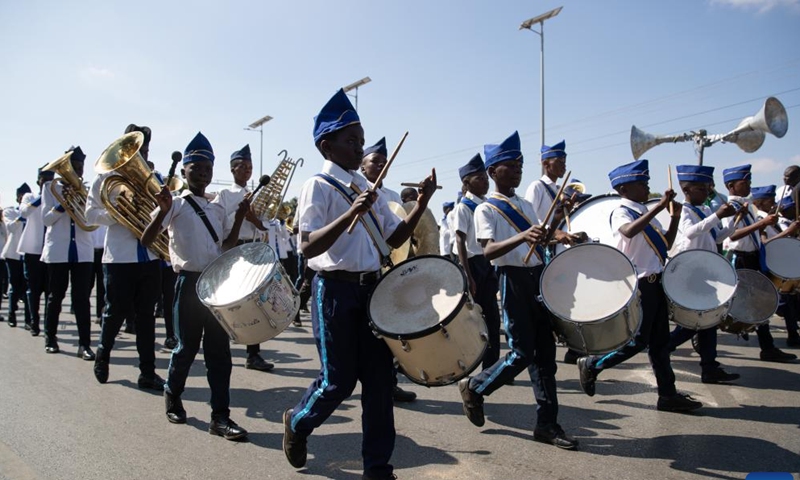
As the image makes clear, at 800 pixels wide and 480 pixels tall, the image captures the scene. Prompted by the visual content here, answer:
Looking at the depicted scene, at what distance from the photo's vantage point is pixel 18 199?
11539mm

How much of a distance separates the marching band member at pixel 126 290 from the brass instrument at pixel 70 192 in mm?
1352

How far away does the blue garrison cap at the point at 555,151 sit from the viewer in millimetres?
6754

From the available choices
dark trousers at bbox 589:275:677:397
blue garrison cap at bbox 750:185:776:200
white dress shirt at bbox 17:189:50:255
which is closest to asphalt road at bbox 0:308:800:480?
dark trousers at bbox 589:275:677:397

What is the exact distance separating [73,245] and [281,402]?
3824 millimetres

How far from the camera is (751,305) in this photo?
6.11 meters

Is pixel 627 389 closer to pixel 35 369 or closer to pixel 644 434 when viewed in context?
pixel 644 434

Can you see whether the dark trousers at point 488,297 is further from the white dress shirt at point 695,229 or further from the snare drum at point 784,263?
the snare drum at point 784,263

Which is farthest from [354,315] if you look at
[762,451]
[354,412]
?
[762,451]

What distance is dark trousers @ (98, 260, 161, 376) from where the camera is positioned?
5871mm

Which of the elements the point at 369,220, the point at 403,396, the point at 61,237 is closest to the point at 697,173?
the point at 403,396

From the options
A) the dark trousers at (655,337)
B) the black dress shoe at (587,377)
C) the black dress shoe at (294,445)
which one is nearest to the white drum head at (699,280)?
the dark trousers at (655,337)

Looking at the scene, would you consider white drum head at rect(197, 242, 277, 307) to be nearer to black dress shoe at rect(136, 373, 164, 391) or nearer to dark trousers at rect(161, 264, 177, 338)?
black dress shoe at rect(136, 373, 164, 391)

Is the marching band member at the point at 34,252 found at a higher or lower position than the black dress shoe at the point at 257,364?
higher

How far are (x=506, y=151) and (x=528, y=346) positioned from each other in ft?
4.84
